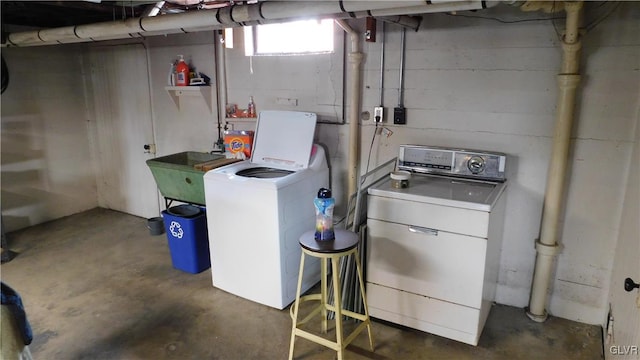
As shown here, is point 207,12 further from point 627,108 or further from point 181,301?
point 627,108

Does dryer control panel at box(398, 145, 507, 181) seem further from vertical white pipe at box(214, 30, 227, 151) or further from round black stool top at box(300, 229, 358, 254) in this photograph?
vertical white pipe at box(214, 30, 227, 151)

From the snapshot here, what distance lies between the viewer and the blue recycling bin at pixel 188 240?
3287 millimetres

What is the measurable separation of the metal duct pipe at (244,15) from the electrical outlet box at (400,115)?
3.07 ft

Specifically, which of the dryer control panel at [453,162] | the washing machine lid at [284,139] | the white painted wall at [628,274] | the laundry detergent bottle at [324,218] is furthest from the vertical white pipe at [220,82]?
the white painted wall at [628,274]

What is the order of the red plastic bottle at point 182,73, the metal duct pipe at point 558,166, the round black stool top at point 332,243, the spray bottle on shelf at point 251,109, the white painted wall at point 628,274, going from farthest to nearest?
the red plastic bottle at point 182,73
the spray bottle on shelf at point 251,109
the metal duct pipe at point 558,166
the round black stool top at point 332,243
the white painted wall at point 628,274

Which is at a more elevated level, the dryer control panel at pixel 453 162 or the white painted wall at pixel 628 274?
the dryer control panel at pixel 453 162

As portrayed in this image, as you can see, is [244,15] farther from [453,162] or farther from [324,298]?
[324,298]

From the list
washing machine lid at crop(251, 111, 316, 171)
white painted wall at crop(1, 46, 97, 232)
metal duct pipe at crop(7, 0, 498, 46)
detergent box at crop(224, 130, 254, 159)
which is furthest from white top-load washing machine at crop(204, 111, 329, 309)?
white painted wall at crop(1, 46, 97, 232)

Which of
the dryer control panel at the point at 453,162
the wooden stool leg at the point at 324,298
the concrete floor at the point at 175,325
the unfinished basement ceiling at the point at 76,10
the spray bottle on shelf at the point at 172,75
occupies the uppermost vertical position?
the unfinished basement ceiling at the point at 76,10

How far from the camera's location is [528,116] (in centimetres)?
257

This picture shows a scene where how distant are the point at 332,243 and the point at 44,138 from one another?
3.95 meters

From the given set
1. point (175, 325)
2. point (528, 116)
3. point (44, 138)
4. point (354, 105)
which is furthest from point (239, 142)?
point (44, 138)

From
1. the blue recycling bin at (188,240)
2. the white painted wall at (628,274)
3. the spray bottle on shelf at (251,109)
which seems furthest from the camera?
the spray bottle on shelf at (251,109)

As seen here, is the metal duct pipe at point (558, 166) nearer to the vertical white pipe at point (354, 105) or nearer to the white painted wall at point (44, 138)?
the vertical white pipe at point (354, 105)
